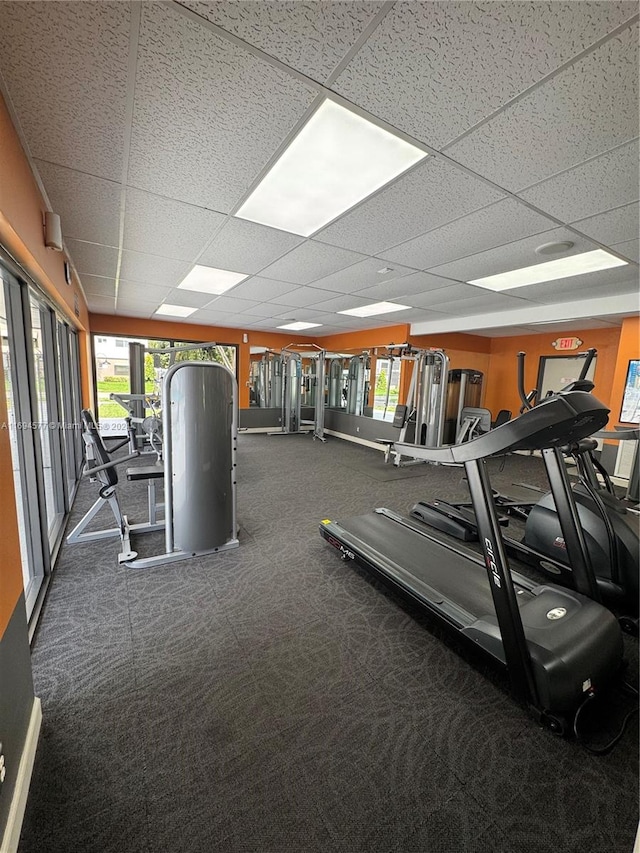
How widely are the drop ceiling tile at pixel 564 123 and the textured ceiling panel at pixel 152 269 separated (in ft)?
9.41

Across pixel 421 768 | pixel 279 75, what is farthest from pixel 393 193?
pixel 421 768

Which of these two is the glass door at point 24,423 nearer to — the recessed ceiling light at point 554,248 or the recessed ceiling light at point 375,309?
the recessed ceiling light at point 554,248

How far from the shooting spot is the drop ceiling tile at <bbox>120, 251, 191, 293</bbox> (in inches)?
135

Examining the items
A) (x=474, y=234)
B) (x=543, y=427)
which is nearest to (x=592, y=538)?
(x=543, y=427)

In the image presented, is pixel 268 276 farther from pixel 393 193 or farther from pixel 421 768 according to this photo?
pixel 421 768

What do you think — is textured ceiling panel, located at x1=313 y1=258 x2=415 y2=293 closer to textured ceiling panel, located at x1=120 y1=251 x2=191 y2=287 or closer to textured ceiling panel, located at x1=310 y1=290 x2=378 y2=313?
textured ceiling panel, located at x1=310 y1=290 x2=378 y2=313

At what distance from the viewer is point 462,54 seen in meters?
1.15

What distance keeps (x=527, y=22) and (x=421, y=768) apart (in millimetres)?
2574

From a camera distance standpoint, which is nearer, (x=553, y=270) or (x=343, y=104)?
(x=343, y=104)

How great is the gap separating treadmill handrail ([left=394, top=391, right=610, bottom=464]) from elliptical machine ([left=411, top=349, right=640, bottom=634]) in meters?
0.65

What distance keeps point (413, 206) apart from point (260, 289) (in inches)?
105

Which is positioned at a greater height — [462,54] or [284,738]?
[462,54]

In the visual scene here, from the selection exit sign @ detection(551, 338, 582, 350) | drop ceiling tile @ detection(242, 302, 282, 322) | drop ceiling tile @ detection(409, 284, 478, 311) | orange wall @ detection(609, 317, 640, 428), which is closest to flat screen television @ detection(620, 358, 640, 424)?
orange wall @ detection(609, 317, 640, 428)

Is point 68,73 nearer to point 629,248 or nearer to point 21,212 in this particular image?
point 21,212
